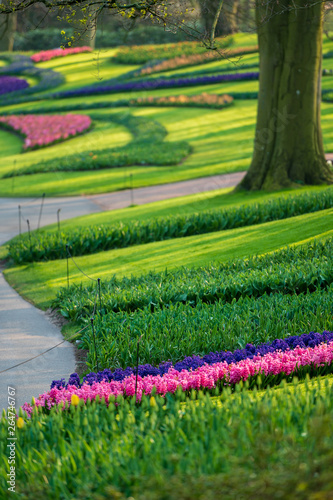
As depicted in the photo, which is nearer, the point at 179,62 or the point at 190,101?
the point at 190,101

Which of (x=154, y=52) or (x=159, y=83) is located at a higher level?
(x=154, y=52)

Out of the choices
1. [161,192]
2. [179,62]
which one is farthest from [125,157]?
[179,62]

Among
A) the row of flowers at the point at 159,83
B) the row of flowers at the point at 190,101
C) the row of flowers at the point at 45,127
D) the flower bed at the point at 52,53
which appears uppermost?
the flower bed at the point at 52,53

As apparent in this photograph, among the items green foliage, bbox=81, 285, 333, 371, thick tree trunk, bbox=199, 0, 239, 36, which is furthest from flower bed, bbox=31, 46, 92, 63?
green foliage, bbox=81, 285, 333, 371

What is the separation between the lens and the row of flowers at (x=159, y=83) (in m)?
35.8

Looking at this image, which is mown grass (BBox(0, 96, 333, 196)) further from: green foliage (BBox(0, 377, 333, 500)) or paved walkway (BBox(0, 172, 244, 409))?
green foliage (BBox(0, 377, 333, 500))

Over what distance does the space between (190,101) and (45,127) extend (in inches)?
313

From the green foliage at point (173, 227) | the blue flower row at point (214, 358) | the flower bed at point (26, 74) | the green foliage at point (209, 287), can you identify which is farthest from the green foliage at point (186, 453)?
the flower bed at point (26, 74)

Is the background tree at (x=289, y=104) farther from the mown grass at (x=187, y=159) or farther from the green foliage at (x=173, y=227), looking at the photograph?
the mown grass at (x=187, y=159)

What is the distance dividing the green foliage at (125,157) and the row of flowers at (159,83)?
1068cm

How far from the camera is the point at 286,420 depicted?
3.88m

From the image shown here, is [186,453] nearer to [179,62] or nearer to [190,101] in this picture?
[190,101]

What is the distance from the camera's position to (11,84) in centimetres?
→ 4269

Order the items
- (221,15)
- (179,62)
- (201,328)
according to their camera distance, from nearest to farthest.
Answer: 1. (201,328)
2. (221,15)
3. (179,62)
